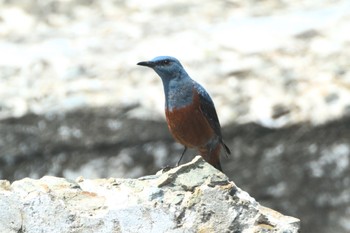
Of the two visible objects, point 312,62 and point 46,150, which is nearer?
point 46,150

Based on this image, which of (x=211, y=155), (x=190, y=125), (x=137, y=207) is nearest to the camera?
(x=137, y=207)

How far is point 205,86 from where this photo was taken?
487 inches

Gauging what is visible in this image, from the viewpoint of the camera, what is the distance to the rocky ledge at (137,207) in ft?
17.1

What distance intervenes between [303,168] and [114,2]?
421 cm

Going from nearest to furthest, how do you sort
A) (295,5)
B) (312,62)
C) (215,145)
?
1. (215,145)
2. (312,62)
3. (295,5)

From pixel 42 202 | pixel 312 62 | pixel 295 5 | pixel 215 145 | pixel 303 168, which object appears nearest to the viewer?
pixel 42 202

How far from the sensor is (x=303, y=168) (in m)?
11.9

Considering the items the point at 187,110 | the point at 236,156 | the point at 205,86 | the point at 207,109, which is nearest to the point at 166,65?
the point at 187,110

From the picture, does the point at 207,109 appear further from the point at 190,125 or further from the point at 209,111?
the point at 190,125

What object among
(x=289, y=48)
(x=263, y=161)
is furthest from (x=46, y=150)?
(x=289, y=48)

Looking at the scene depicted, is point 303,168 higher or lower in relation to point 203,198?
lower

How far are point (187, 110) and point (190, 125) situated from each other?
13 cm

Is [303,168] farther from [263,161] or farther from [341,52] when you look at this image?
[341,52]

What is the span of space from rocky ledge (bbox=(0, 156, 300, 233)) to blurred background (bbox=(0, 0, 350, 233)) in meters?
6.19
